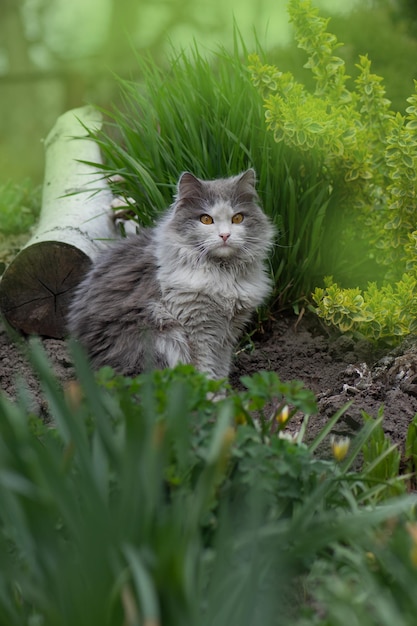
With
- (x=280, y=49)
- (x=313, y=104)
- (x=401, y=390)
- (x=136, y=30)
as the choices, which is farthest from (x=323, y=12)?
(x=401, y=390)

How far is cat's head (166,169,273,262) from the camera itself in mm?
3570

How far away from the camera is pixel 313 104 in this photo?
391 cm

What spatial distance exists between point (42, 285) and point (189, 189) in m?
1.21

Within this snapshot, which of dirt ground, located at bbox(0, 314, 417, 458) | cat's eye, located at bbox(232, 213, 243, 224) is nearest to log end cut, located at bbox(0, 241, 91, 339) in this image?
dirt ground, located at bbox(0, 314, 417, 458)

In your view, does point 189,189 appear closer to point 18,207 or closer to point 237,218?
point 237,218

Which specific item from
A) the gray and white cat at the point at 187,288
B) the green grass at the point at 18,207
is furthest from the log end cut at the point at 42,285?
the green grass at the point at 18,207

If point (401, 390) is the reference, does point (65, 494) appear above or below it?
above

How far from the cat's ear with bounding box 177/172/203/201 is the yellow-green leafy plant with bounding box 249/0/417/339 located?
0.60 metres

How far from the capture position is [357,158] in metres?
4.04

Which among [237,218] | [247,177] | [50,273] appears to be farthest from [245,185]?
[50,273]

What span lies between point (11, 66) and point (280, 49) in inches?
155

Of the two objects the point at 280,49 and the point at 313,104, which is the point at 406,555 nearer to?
the point at 313,104

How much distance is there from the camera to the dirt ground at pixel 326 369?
3.14m

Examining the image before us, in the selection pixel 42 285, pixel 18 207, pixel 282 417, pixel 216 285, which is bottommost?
pixel 18 207
